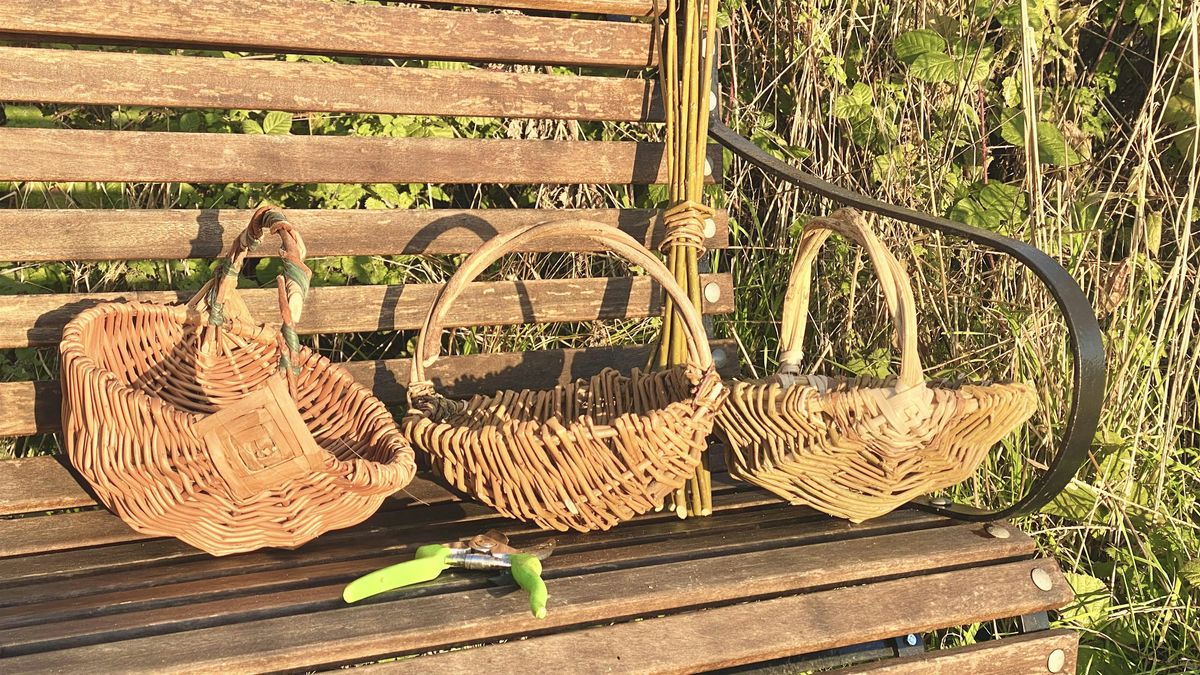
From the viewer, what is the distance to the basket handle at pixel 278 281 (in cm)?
148

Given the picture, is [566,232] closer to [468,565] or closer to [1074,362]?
[468,565]

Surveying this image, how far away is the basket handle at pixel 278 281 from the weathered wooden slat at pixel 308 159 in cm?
16

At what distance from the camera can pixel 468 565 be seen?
1473 mm

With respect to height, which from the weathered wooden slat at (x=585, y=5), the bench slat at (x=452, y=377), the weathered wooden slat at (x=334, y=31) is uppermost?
the weathered wooden slat at (x=585, y=5)

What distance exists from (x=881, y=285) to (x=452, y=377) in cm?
74

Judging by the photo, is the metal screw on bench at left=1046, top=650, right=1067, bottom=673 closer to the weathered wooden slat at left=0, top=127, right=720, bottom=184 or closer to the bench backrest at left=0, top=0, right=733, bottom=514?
the bench backrest at left=0, top=0, right=733, bottom=514

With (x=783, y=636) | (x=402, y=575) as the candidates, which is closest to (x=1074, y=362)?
(x=783, y=636)

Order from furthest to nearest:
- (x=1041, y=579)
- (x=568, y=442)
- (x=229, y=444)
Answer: (x=1041, y=579), (x=568, y=442), (x=229, y=444)

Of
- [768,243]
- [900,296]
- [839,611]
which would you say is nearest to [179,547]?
[839,611]

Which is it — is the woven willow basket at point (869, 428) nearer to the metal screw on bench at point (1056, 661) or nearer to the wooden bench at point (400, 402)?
the wooden bench at point (400, 402)

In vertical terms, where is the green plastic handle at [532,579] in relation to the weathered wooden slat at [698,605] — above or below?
above

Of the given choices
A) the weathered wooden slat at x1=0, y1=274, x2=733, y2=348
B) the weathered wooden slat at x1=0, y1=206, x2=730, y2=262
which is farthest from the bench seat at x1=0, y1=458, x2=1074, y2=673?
the weathered wooden slat at x1=0, y1=206, x2=730, y2=262

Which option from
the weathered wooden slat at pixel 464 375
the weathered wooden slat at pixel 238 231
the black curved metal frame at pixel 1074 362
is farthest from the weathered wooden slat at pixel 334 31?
the black curved metal frame at pixel 1074 362

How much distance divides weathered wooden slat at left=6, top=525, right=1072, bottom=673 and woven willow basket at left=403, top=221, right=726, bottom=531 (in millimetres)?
137
